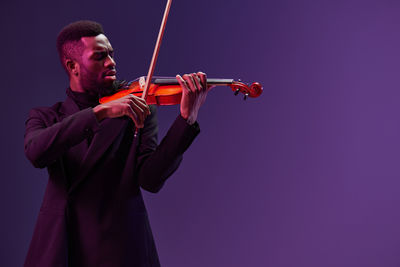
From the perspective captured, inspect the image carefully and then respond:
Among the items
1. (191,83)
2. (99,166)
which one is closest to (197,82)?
(191,83)

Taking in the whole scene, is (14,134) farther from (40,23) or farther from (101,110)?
(101,110)

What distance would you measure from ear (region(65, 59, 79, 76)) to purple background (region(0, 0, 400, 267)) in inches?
30.1

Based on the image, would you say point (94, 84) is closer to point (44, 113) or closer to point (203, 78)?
point (44, 113)

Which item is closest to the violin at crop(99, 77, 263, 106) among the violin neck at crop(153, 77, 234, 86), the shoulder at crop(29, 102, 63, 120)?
the violin neck at crop(153, 77, 234, 86)

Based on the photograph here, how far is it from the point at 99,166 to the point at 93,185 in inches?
1.8

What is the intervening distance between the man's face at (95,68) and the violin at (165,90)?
3 centimetres

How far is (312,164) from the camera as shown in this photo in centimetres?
180

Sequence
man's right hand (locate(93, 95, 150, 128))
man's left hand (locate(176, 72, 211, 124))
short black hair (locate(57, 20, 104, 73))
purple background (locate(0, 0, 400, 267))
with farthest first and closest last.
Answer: purple background (locate(0, 0, 400, 267))
short black hair (locate(57, 20, 104, 73))
man's left hand (locate(176, 72, 211, 124))
man's right hand (locate(93, 95, 150, 128))

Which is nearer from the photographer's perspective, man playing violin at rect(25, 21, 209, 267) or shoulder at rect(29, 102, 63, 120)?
man playing violin at rect(25, 21, 209, 267)

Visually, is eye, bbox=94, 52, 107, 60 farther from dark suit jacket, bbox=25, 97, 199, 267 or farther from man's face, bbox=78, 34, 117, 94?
dark suit jacket, bbox=25, 97, 199, 267

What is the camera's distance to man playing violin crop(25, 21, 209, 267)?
0.87 metres

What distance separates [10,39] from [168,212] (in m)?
0.97

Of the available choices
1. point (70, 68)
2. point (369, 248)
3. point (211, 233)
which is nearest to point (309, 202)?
point (369, 248)

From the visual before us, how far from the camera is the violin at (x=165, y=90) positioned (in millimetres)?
1025
